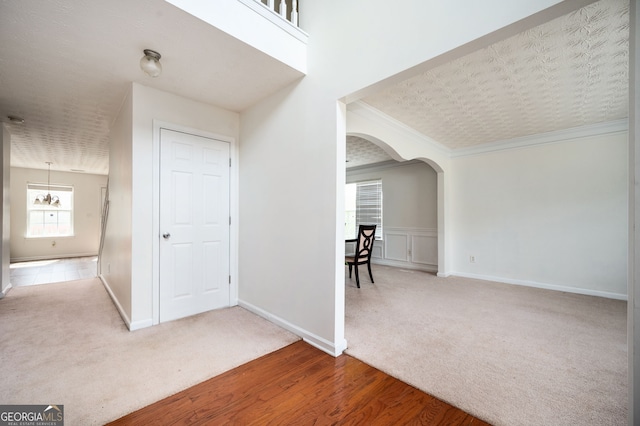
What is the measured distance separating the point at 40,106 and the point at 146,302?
2675 millimetres

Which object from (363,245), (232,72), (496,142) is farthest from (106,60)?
(496,142)

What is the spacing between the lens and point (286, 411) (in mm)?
1525

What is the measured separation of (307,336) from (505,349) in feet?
5.50

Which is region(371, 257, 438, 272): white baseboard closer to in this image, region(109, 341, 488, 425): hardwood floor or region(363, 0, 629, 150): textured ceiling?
region(363, 0, 629, 150): textured ceiling

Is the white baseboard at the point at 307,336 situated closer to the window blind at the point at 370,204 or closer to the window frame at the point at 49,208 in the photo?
the window blind at the point at 370,204

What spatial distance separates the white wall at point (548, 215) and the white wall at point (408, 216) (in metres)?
0.51

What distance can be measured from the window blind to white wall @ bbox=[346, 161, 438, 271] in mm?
195

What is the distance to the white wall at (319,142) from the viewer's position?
1.67 metres

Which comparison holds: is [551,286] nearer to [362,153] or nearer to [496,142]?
[496,142]

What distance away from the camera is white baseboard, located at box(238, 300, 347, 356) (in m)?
2.17

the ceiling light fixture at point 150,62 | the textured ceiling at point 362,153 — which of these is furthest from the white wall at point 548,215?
the ceiling light fixture at point 150,62

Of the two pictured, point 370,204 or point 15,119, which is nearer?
point 15,119

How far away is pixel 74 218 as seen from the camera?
7.52 meters

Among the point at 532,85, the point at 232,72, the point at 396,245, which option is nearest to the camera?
the point at 232,72
